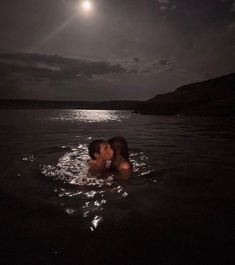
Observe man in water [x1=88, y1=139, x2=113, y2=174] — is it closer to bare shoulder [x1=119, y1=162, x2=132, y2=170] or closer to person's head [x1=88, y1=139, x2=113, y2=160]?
person's head [x1=88, y1=139, x2=113, y2=160]

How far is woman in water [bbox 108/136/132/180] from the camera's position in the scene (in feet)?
27.8

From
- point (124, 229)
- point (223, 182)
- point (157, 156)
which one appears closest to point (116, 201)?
point (124, 229)

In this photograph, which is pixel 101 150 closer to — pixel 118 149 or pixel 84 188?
pixel 118 149

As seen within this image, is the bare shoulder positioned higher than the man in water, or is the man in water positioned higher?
the man in water

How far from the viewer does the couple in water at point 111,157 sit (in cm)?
838

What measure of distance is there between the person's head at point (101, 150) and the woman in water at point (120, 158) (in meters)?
0.16

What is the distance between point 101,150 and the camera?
8.34m

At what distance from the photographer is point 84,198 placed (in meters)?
6.82

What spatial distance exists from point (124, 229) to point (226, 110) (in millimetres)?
43237

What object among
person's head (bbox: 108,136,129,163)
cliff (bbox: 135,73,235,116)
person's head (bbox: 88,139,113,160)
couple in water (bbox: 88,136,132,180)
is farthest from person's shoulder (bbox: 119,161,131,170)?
cliff (bbox: 135,73,235,116)

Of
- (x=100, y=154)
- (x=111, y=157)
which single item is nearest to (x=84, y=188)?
(x=100, y=154)

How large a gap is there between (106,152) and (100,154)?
7.4 inches

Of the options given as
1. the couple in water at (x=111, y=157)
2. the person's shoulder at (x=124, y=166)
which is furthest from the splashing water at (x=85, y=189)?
the person's shoulder at (x=124, y=166)

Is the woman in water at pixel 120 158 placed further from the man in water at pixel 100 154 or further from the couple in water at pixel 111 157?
the man in water at pixel 100 154
